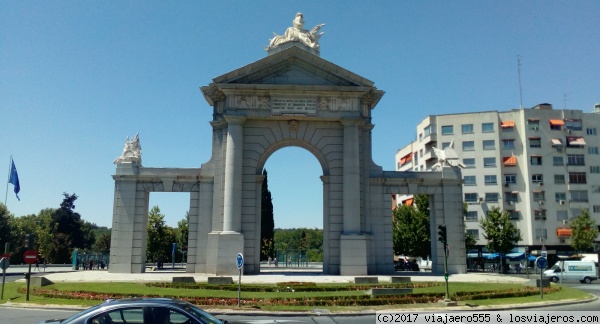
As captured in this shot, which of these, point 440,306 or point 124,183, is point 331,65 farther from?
point 440,306

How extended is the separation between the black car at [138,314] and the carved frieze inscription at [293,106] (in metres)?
31.6

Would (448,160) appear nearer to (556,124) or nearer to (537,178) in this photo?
(537,178)

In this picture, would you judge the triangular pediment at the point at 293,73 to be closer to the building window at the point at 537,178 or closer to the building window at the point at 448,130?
the building window at the point at 448,130

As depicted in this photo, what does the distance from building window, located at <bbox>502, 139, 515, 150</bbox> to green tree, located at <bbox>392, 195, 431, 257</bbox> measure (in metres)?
20.5

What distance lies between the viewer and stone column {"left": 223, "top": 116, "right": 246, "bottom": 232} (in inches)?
1528

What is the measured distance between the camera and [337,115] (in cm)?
4084

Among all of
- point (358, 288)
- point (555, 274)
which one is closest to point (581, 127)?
point (555, 274)

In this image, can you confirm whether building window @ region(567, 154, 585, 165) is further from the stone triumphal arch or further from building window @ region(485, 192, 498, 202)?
the stone triumphal arch

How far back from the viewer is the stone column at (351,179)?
39.3 m

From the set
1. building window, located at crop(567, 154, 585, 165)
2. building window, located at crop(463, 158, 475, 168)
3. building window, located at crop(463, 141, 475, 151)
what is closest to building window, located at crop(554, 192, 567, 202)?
building window, located at crop(567, 154, 585, 165)

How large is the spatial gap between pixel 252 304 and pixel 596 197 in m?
71.2

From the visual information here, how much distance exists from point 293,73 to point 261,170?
29.3ft

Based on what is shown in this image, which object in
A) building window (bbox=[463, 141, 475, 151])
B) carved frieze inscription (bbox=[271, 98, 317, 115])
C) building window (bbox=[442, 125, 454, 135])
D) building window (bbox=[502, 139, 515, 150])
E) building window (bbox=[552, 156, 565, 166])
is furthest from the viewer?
building window (bbox=[442, 125, 454, 135])

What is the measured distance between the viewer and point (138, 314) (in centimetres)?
962
